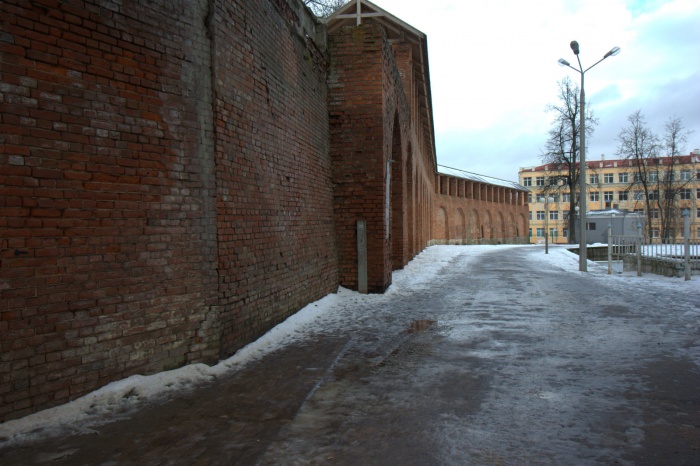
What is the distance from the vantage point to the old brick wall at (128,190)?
362cm

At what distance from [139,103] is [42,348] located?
2.25m

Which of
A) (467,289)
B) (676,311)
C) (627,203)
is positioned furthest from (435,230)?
(627,203)

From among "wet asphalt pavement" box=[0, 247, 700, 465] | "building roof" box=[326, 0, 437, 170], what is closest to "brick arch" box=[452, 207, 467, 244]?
"building roof" box=[326, 0, 437, 170]

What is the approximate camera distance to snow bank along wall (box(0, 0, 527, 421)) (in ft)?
11.9

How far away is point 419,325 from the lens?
7.45 m

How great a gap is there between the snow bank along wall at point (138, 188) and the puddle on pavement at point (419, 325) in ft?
6.08

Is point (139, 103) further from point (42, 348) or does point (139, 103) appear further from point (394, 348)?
point (394, 348)

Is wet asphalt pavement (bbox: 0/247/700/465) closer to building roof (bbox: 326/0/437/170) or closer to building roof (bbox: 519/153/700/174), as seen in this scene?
building roof (bbox: 326/0/437/170)

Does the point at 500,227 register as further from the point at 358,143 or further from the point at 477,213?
the point at 358,143

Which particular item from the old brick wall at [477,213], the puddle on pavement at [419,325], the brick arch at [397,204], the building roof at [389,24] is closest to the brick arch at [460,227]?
the old brick wall at [477,213]

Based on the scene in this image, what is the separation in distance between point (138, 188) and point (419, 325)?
15.0 feet

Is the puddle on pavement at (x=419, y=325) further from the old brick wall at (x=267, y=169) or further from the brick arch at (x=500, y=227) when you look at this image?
the brick arch at (x=500, y=227)

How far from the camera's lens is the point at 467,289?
11422 mm

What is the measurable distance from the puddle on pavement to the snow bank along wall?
73.0 inches
